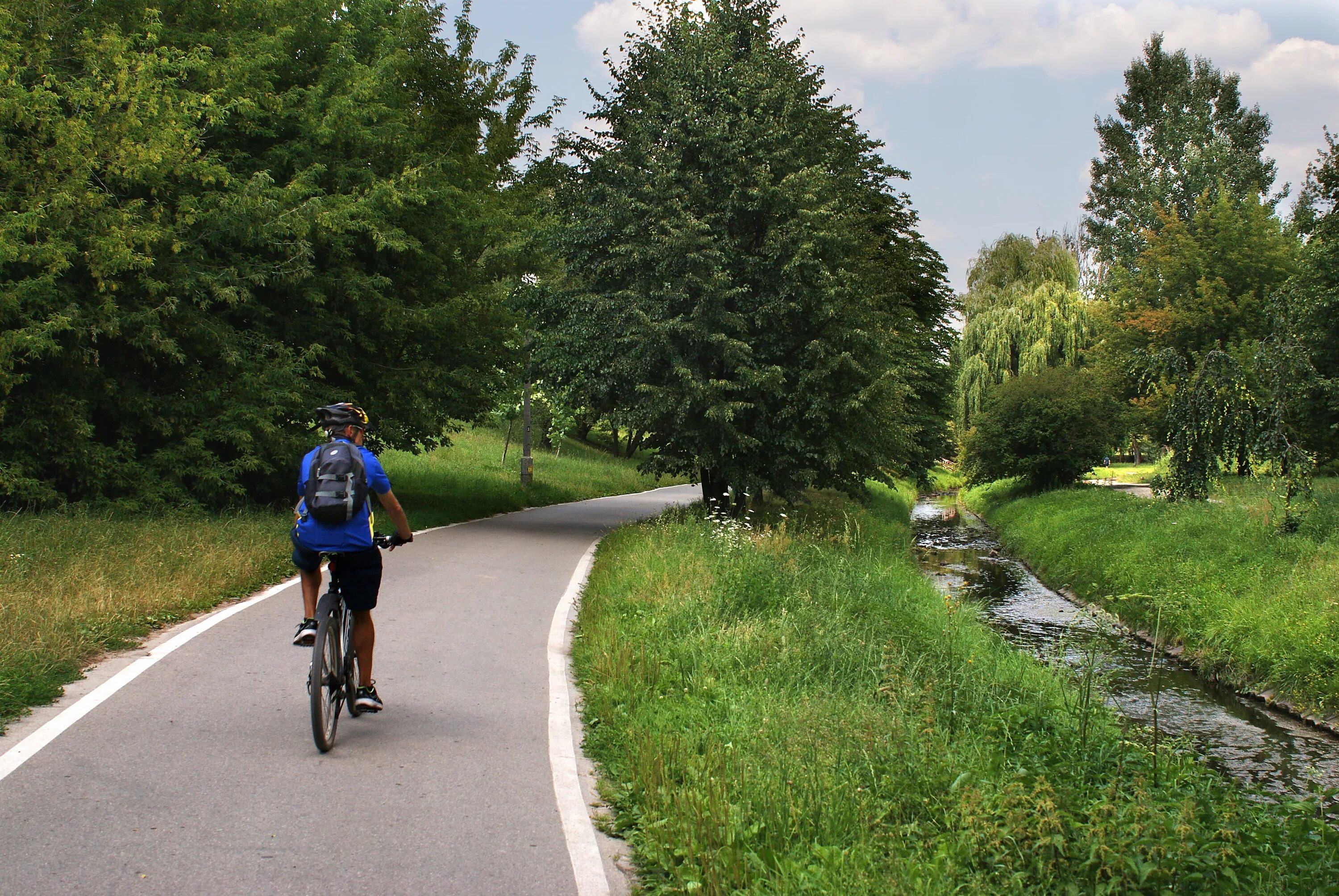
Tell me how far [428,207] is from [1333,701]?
52.8 feet

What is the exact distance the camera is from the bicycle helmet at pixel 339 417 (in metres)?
5.98

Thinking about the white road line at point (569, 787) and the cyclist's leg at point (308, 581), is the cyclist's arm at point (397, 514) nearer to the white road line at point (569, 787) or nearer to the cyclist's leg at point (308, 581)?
the cyclist's leg at point (308, 581)

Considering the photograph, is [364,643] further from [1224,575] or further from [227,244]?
[1224,575]

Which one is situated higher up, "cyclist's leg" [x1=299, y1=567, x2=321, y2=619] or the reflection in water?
"cyclist's leg" [x1=299, y1=567, x2=321, y2=619]

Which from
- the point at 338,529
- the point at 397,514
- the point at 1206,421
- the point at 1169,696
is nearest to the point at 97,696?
the point at 338,529

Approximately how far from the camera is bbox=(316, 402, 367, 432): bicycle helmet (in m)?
5.98

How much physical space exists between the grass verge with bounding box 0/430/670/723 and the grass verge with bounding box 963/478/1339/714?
24.6ft

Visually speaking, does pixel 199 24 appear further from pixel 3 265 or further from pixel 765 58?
pixel 765 58

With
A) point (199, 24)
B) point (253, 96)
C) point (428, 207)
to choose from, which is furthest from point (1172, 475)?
point (199, 24)

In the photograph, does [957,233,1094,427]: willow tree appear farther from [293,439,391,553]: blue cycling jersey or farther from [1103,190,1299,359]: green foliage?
[293,439,391,553]: blue cycling jersey

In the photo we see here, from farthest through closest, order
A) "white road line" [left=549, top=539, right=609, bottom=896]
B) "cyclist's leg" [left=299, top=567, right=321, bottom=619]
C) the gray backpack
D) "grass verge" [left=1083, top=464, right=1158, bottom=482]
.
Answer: "grass verge" [left=1083, top=464, right=1158, bottom=482] < "cyclist's leg" [left=299, top=567, right=321, bottom=619] < the gray backpack < "white road line" [left=549, top=539, right=609, bottom=896]

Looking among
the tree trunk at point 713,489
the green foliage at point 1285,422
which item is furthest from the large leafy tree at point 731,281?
the green foliage at point 1285,422

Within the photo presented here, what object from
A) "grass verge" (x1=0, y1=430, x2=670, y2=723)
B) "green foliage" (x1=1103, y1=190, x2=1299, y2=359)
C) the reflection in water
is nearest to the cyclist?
"grass verge" (x1=0, y1=430, x2=670, y2=723)

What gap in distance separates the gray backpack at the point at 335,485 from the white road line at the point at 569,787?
1783mm
